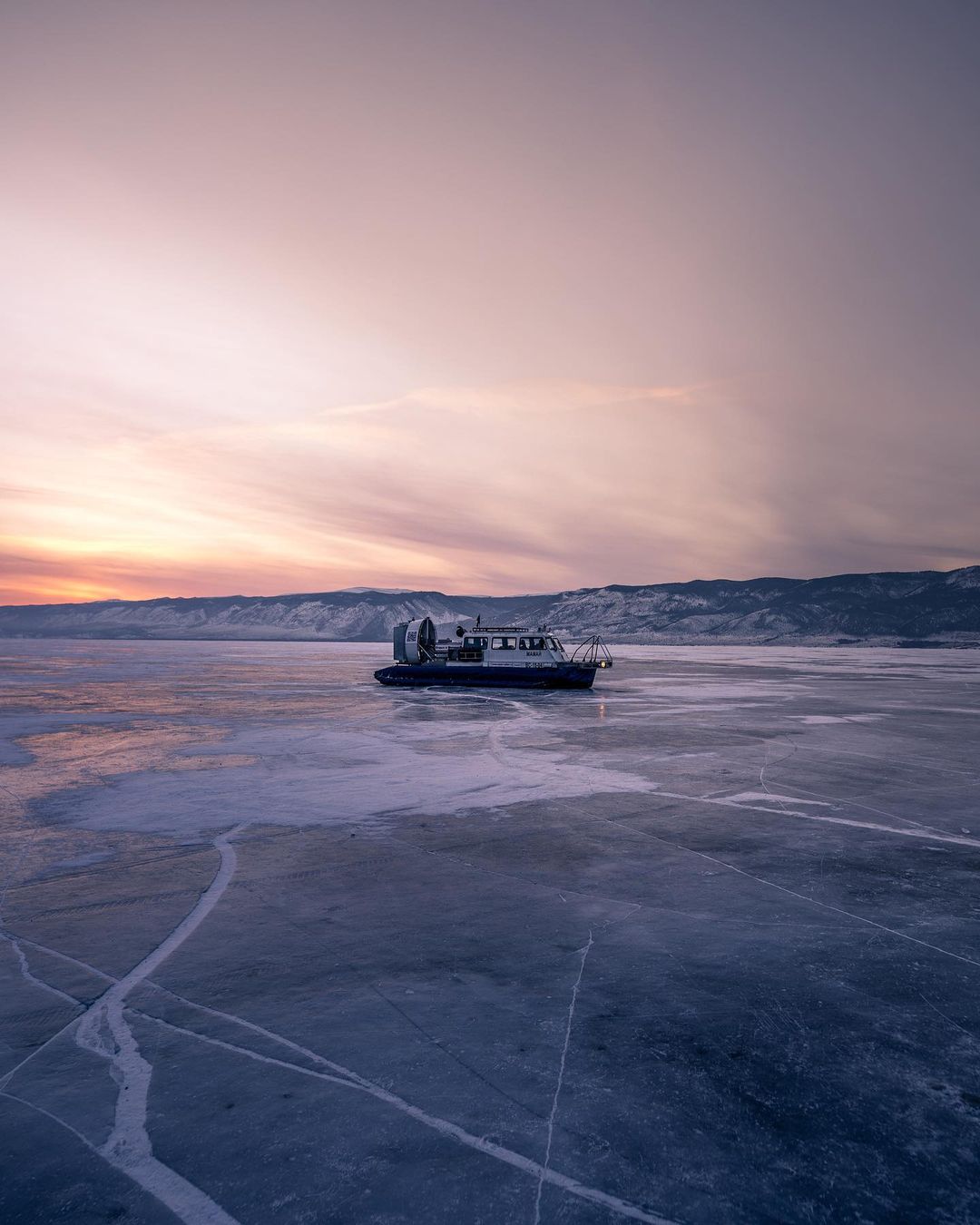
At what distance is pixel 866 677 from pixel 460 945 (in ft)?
161

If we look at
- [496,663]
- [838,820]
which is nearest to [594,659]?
[496,663]

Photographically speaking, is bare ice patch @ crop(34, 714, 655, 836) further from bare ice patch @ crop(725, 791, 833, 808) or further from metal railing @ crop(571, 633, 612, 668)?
→ metal railing @ crop(571, 633, 612, 668)

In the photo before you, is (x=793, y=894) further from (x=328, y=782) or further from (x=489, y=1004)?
(x=328, y=782)

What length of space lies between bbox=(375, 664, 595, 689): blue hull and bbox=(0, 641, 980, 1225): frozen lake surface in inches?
919

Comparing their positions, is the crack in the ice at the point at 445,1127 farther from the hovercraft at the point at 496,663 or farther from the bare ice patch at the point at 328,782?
the hovercraft at the point at 496,663

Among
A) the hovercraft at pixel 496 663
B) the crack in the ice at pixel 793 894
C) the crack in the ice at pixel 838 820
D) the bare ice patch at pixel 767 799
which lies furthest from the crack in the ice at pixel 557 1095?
the hovercraft at pixel 496 663

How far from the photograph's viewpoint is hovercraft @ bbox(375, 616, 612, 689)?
115ft

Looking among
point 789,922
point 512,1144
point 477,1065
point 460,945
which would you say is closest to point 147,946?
point 460,945

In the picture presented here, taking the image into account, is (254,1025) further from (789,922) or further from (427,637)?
(427,637)

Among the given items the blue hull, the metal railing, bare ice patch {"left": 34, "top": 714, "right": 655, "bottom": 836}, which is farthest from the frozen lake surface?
the metal railing

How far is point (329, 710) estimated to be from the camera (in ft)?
81.9

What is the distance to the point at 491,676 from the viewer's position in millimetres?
35781

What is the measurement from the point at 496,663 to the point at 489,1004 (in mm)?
31799

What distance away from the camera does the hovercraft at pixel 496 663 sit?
35.2m
